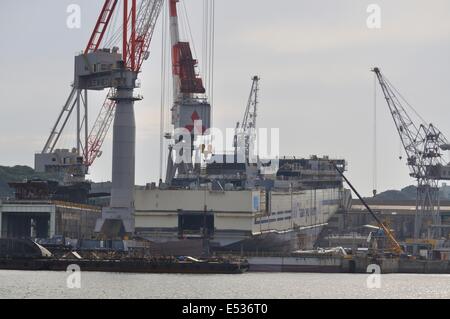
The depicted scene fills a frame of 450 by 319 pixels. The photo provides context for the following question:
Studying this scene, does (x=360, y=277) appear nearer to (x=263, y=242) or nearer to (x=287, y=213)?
(x=263, y=242)

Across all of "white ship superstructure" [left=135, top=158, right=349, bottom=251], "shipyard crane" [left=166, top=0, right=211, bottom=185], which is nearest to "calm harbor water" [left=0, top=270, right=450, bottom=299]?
"white ship superstructure" [left=135, top=158, right=349, bottom=251]

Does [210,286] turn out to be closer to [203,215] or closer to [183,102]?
[203,215]

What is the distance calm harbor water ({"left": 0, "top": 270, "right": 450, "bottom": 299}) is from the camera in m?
110

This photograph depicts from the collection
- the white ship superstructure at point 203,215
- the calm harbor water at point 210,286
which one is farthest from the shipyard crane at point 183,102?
the calm harbor water at point 210,286

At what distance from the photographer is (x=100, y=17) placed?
168 metres

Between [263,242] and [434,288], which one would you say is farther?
[263,242]

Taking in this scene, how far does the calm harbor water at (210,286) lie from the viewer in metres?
110

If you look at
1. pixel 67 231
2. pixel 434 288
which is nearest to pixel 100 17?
pixel 67 231

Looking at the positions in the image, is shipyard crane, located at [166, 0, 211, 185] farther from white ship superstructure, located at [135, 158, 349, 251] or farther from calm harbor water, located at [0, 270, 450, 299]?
calm harbor water, located at [0, 270, 450, 299]

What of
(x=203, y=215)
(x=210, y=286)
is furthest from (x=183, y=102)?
(x=210, y=286)

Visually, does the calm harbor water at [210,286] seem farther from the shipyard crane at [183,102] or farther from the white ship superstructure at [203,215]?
the shipyard crane at [183,102]

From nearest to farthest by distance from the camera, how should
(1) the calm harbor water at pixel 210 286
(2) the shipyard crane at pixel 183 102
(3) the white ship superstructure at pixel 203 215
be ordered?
(1) the calm harbor water at pixel 210 286 → (3) the white ship superstructure at pixel 203 215 → (2) the shipyard crane at pixel 183 102

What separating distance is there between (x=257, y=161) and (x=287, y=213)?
18262 mm
